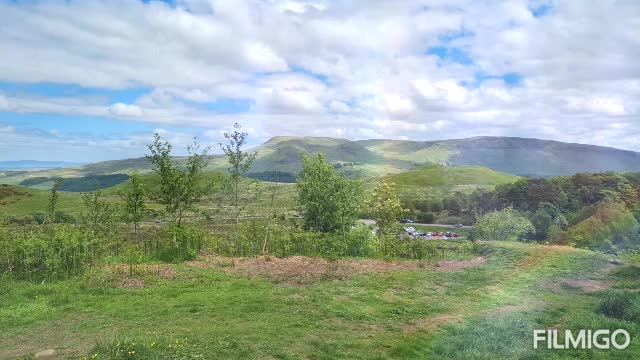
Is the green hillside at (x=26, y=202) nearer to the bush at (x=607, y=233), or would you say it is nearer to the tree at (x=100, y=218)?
the tree at (x=100, y=218)

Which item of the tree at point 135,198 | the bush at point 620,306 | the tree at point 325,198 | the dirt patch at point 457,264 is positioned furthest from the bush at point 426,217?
the bush at point 620,306

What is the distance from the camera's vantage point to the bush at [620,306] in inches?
641

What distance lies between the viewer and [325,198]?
126 ft

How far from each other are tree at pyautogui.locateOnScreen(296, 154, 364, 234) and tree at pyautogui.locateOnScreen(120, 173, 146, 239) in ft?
46.3

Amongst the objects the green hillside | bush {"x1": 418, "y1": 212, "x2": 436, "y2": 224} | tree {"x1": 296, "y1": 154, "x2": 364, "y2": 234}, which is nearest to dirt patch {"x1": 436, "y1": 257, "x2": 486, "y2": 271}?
tree {"x1": 296, "y1": 154, "x2": 364, "y2": 234}

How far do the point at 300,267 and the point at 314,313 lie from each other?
339 inches

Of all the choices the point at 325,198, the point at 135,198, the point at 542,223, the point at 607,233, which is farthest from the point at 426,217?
the point at 135,198

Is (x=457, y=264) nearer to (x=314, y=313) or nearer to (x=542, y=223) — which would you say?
(x=314, y=313)

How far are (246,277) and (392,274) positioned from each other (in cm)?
784

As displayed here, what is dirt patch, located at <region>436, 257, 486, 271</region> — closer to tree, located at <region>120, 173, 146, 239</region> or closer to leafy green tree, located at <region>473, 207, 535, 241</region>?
tree, located at <region>120, 173, 146, 239</region>

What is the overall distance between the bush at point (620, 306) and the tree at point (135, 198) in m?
25.8

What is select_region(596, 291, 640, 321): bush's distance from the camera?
16281mm

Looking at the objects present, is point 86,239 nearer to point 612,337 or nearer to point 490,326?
point 490,326

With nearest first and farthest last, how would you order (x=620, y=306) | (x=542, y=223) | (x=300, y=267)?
1. (x=620, y=306)
2. (x=300, y=267)
3. (x=542, y=223)
